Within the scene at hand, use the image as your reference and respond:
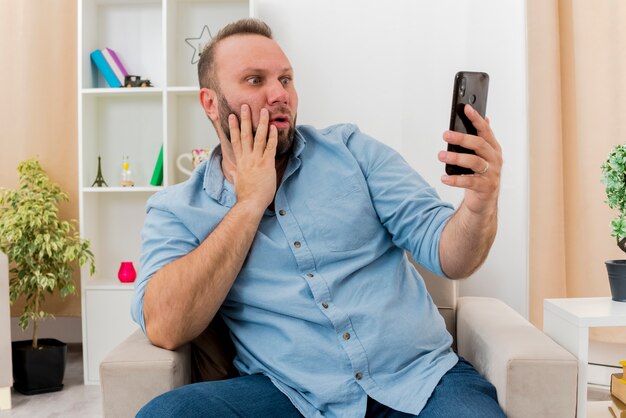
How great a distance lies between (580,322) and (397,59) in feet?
5.02

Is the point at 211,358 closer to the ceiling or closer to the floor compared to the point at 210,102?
closer to the floor

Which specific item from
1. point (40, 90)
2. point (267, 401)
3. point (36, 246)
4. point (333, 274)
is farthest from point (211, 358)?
point (40, 90)

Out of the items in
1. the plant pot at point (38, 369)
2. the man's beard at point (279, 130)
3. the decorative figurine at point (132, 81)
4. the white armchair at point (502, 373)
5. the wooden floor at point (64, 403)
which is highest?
the decorative figurine at point (132, 81)

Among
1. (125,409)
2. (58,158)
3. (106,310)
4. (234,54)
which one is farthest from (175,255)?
(58,158)

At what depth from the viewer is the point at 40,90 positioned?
3230 mm

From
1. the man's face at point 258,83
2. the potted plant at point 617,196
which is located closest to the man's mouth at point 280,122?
the man's face at point 258,83

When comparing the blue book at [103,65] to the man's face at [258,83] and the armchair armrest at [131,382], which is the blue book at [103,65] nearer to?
the man's face at [258,83]

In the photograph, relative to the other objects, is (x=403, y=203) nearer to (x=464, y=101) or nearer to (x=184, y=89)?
(x=464, y=101)

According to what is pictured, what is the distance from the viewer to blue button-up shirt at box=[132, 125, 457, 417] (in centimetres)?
144

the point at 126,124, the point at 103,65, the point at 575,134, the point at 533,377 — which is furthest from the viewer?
the point at 126,124

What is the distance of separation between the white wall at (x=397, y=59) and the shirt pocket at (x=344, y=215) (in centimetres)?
119

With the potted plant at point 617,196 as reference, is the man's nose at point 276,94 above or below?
above

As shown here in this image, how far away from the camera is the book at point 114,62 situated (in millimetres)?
3061

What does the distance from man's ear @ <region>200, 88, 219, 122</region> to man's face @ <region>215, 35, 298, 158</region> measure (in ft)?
0.13
